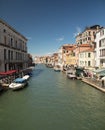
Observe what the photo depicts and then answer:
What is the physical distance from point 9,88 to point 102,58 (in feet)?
72.5

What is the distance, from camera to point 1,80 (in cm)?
3594

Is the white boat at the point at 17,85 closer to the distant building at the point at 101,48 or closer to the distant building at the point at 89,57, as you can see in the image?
the distant building at the point at 101,48

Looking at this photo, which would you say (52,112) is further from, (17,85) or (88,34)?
(88,34)

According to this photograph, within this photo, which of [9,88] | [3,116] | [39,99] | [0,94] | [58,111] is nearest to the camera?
[3,116]

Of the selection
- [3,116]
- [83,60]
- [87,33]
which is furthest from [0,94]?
[87,33]

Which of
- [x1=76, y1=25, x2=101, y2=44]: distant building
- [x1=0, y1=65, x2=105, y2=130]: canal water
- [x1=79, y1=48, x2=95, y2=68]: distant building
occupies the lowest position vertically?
[x1=0, y1=65, x2=105, y2=130]: canal water

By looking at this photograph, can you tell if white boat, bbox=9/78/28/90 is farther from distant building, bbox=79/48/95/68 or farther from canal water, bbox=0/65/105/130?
distant building, bbox=79/48/95/68

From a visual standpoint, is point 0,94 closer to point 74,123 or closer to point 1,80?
point 1,80

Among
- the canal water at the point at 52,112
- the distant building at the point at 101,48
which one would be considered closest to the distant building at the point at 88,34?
the distant building at the point at 101,48

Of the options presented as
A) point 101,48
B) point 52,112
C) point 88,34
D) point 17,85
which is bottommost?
point 52,112

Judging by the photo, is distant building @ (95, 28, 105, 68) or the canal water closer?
the canal water

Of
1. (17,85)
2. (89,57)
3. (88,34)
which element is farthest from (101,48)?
(88,34)

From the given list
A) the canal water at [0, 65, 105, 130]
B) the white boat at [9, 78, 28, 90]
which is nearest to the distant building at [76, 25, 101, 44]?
the white boat at [9, 78, 28, 90]

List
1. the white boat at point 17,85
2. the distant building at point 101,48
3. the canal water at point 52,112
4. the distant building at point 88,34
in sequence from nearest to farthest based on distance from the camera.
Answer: the canal water at point 52,112
the white boat at point 17,85
the distant building at point 101,48
the distant building at point 88,34
